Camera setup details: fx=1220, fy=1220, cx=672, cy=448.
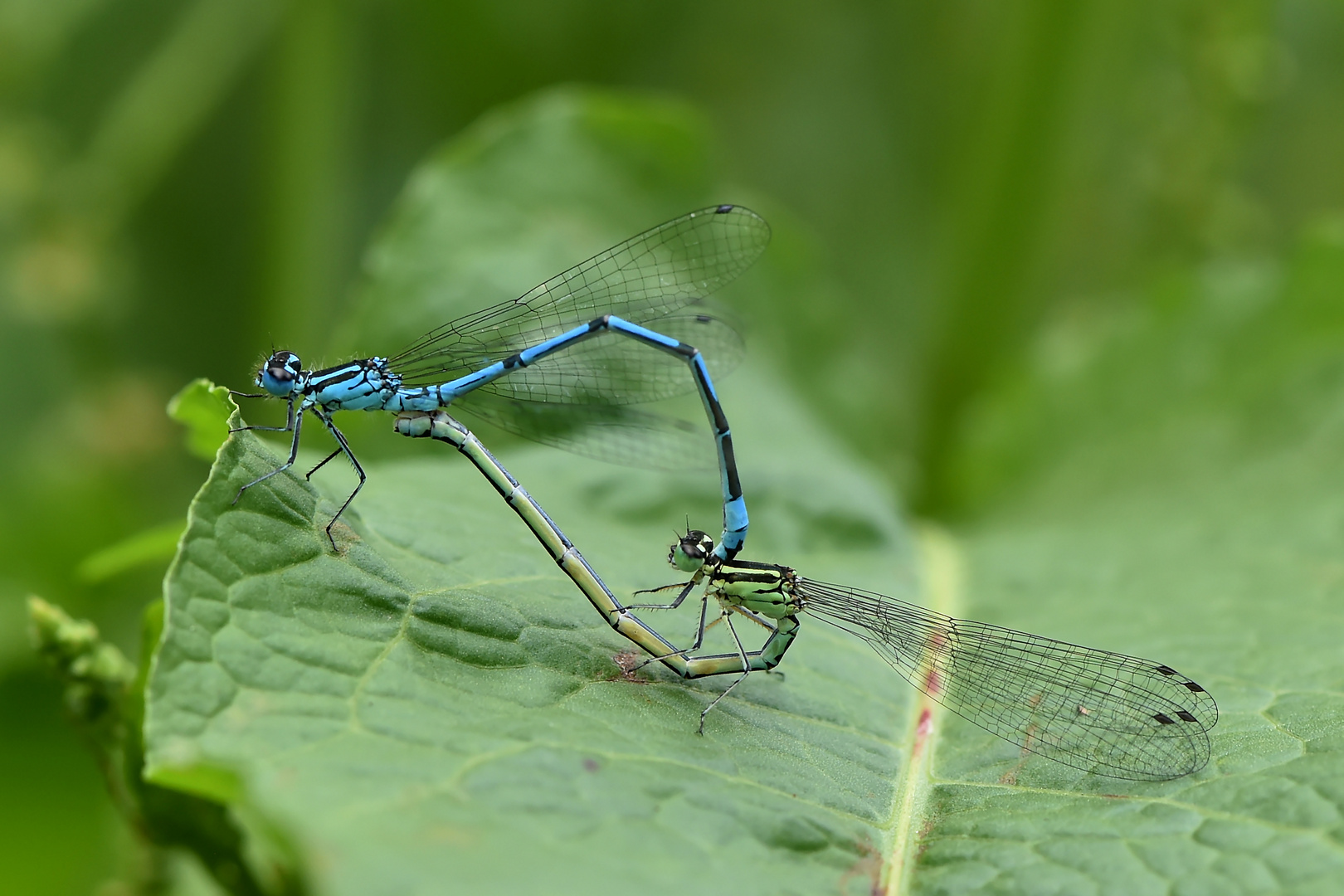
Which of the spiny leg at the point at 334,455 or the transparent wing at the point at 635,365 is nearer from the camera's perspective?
the spiny leg at the point at 334,455

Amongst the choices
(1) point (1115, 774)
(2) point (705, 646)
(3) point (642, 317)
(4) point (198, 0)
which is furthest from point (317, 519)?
(4) point (198, 0)

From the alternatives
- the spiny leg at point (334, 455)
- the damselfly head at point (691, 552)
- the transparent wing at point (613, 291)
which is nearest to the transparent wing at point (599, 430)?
the transparent wing at point (613, 291)

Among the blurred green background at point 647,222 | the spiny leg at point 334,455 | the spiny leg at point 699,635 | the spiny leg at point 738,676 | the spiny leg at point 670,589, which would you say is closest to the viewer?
the spiny leg at point 334,455

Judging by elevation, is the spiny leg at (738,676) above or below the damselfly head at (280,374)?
below

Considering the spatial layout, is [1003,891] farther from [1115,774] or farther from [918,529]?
[918,529]

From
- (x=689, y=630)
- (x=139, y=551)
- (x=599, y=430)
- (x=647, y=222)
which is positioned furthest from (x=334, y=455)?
(x=647, y=222)

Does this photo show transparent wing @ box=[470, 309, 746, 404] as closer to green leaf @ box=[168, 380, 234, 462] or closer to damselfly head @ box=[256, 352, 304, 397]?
damselfly head @ box=[256, 352, 304, 397]

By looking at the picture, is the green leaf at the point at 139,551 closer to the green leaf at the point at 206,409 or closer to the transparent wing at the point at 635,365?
the green leaf at the point at 206,409

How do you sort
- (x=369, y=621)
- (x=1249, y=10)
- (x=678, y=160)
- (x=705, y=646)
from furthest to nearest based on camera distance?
(x=678, y=160) → (x=1249, y=10) → (x=705, y=646) → (x=369, y=621)
